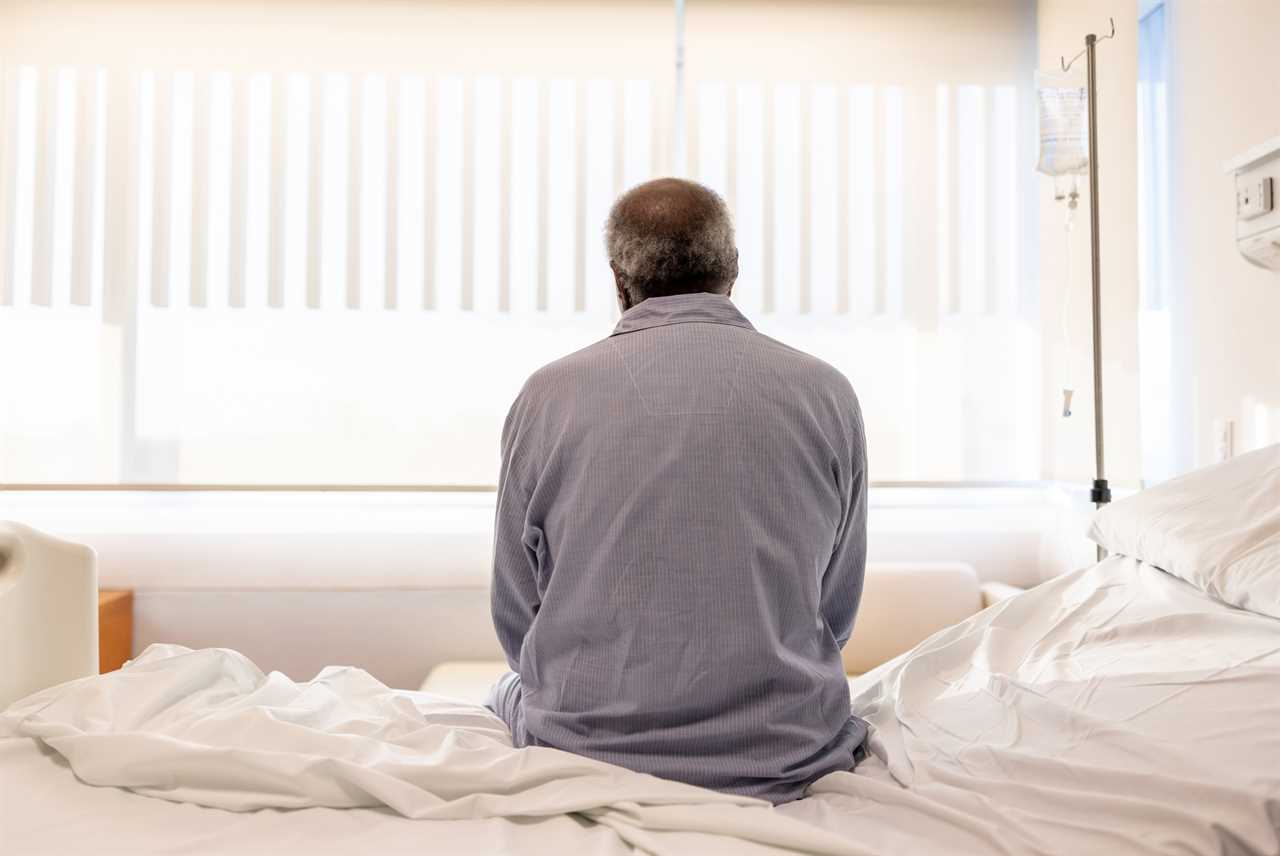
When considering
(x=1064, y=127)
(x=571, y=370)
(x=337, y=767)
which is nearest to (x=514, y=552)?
(x=571, y=370)

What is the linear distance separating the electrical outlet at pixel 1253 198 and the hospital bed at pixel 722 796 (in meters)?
0.82

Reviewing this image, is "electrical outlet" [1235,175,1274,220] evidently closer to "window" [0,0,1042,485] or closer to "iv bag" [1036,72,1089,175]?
"iv bag" [1036,72,1089,175]

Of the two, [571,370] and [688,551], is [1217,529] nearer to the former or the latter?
[688,551]

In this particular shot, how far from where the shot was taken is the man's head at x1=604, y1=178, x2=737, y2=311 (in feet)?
4.85

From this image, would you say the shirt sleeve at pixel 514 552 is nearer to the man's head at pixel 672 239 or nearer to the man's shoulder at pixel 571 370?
the man's shoulder at pixel 571 370

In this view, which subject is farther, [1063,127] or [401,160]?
[401,160]

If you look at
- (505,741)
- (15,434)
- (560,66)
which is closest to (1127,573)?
(505,741)

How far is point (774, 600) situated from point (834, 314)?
6.52 feet

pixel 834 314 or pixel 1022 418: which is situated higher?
pixel 834 314

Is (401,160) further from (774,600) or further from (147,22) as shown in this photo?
(774,600)

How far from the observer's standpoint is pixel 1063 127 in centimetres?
267

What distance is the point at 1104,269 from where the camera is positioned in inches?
112

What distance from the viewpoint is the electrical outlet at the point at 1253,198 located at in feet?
6.64

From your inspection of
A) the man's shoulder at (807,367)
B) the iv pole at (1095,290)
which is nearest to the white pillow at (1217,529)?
the man's shoulder at (807,367)
